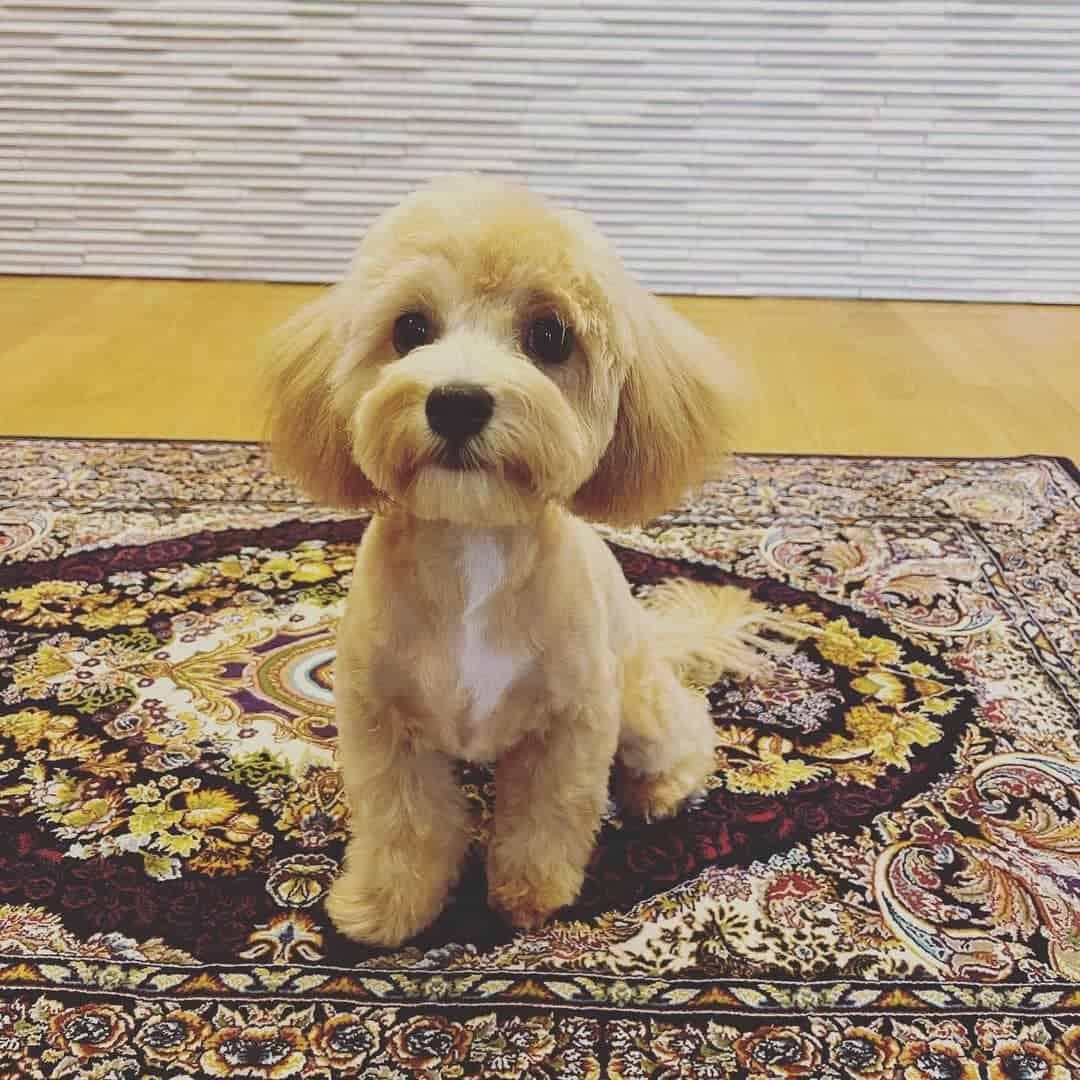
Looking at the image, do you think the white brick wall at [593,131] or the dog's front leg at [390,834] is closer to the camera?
the dog's front leg at [390,834]

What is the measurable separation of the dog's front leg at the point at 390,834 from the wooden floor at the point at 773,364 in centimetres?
114

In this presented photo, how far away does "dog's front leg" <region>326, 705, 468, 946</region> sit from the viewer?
109 centimetres

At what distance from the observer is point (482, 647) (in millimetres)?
1026

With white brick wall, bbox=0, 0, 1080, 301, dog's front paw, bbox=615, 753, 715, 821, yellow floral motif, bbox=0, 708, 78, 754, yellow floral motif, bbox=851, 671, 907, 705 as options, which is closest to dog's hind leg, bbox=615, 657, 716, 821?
dog's front paw, bbox=615, 753, 715, 821

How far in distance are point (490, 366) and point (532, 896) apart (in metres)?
0.57

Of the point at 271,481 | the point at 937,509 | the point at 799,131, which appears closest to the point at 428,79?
the point at 799,131

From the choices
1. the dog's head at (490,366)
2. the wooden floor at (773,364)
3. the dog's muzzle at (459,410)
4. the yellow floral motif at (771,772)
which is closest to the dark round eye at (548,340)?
the dog's head at (490,366)

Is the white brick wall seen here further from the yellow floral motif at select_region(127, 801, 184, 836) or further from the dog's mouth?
the dog's mouth

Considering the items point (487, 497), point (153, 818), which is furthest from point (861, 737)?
point (153, 818)

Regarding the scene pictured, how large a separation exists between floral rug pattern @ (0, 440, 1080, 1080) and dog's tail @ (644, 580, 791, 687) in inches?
1.4

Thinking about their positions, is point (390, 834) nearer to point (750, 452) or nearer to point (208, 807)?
point (208, 807)

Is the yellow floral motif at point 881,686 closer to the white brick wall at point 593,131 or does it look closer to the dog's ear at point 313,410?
the dog's ear at point 313,410

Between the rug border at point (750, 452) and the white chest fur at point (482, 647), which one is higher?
the white chest fur at point (482, 647)

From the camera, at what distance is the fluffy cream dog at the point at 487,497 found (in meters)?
0.91
